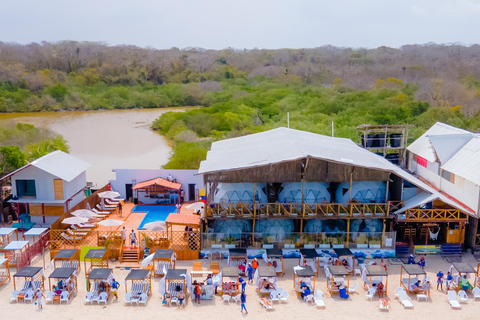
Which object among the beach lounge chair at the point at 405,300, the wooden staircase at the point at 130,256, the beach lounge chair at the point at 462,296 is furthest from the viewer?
the wooden staircase at the point at 130,256

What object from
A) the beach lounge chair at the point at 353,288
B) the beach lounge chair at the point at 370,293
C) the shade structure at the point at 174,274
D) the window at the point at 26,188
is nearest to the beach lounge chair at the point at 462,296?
the beach lounge chair at the point at 370,293

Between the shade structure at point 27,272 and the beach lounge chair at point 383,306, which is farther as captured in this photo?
the shade structure at point 27,272

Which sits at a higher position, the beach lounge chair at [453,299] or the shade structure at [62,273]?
the shade structure at [62,273]

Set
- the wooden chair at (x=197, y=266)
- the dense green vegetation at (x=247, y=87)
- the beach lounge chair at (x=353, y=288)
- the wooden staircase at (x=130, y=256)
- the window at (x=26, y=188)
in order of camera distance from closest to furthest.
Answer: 1. the beach lounge chair at (x=353, y=288)
2. the wooden chair at (x=197, y=266)
3. the wooden staircase at (x=130, y=256)
4. the window at (x=26, y=188)
5. the dense green vegetation at (x=247, y=87)

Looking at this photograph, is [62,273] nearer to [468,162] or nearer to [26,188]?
[26,188]

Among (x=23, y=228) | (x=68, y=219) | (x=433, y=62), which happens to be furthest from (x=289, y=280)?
(x=433, y=62)

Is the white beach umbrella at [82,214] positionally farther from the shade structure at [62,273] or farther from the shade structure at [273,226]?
the shade structure at [273,226]
